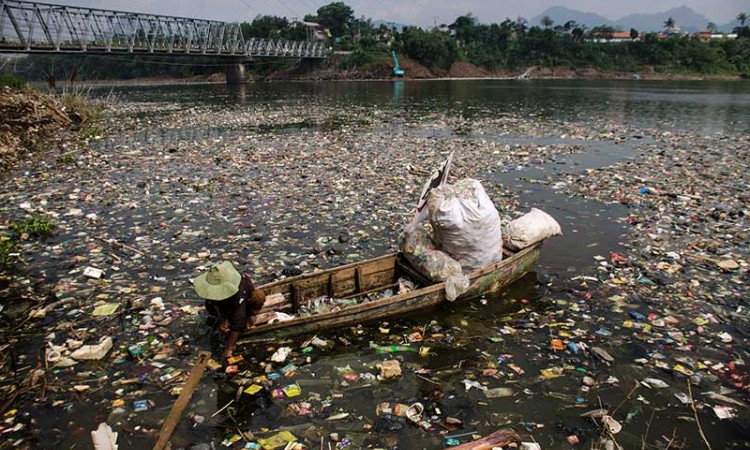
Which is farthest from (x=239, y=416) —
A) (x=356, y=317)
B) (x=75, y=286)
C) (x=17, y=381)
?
(x=75, y=286)

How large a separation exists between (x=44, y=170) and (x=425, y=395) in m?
12.7

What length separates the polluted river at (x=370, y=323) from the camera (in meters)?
4.19

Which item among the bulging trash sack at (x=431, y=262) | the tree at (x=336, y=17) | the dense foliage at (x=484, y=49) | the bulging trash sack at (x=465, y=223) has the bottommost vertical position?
the bulging trash sack at (x=431, y=262)

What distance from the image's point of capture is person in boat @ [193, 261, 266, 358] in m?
4.52

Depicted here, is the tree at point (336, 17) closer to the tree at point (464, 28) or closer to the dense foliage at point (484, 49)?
the dense foliage at point (484, 49)

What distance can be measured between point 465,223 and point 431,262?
25.8 inches

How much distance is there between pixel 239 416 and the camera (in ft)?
14.0

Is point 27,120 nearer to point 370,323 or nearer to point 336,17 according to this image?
point 370,323

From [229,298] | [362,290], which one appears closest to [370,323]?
[362,290]

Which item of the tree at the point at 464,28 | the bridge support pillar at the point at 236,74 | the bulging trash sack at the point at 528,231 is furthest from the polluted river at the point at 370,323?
the tree at the point at 464,28

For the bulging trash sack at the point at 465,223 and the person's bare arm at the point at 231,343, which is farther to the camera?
the bulging trash sack at the point at 465,223

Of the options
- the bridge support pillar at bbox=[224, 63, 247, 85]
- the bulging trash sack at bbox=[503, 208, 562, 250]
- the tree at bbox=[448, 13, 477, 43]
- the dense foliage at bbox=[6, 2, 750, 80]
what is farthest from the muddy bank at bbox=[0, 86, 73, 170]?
the tree at bbox=[448, 13, 477, 43]

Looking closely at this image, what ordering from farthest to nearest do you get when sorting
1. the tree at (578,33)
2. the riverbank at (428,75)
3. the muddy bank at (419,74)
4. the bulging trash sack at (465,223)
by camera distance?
the tree at (578,33), the muddy bank at (419,74), the riverbank at (428,75), the bulging trash sack at (465,223)

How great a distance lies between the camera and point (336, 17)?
101375mm
